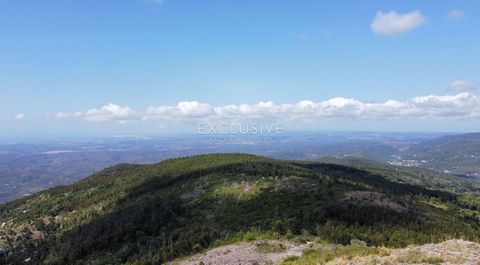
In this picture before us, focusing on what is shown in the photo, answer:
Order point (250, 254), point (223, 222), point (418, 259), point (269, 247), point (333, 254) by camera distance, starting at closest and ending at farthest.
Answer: point (418, 259) → point (333, 254) → point (250, 254) → point (269, 247) → point (223, 222)

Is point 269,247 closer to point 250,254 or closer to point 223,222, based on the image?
point 250,254

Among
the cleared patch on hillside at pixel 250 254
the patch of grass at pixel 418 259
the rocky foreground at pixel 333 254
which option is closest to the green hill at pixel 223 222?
the cleared patch on hillside at pixel 250 254

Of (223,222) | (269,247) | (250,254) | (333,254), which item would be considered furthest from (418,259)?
(223,222)

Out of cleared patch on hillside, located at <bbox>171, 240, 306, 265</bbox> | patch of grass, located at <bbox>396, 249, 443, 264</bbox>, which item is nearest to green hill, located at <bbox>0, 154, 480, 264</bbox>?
cleared patch on hillside, located at <bbox>171, 240, 306, 265</bbox>

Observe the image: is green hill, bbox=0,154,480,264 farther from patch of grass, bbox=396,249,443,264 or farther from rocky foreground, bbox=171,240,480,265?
patch of grass, bbox=396,249,443,264

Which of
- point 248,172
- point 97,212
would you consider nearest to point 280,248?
point 248,172

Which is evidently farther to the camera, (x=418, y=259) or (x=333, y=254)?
(x=333, y=254)

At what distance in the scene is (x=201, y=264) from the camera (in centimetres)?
5878

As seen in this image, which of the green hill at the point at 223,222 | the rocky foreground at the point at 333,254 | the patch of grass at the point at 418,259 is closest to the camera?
the patch of grass at the point at 418,259

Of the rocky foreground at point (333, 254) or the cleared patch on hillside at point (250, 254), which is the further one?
the cleared patch on hillside at point (250, 254)

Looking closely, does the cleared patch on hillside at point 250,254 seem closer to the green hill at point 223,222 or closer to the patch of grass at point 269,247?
the patch of grass at point 269,247

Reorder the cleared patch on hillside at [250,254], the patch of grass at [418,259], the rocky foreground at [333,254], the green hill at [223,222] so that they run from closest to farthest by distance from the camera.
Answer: the patch of grass at [418,259]
the rocky foreground at [333,254]
the cleared patch on hillside at [250,254]
the green hill at [223,222]

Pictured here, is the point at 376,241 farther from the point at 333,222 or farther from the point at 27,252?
the point at 27,252

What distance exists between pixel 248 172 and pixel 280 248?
4079 inches
